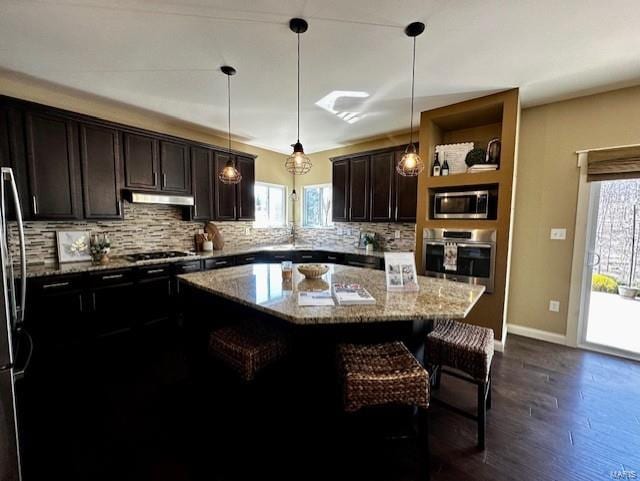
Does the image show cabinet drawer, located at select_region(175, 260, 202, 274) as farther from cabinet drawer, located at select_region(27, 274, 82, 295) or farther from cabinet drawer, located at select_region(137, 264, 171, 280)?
cabinet drawer, located at select_region(27, 274, 82, 295)

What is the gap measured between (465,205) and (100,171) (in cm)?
398

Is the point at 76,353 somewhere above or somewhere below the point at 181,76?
below

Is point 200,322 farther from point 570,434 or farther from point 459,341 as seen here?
point 570,434

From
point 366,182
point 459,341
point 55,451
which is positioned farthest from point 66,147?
point 459,341

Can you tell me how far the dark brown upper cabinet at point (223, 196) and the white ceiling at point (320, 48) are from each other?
3.42 feet

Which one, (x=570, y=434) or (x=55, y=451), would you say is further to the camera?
(x=570, y=434)

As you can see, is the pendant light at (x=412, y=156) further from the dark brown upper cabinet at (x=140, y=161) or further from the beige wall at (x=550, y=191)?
the dark brown upper cabinet at (x=140, y=161)

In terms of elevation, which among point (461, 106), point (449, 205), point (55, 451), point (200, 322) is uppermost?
point (461, 106)

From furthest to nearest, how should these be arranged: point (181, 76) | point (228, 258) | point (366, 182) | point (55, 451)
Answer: point (366, 182) < point (228, 258) < point (181, 76) < point (55, 451)

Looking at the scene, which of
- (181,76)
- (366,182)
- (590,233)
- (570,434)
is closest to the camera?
(570,434)

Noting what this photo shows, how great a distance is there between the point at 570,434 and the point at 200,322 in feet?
8.91

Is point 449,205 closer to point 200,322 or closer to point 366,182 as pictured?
point 366,182

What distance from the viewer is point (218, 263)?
3.71 metres

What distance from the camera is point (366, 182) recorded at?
163 inches
